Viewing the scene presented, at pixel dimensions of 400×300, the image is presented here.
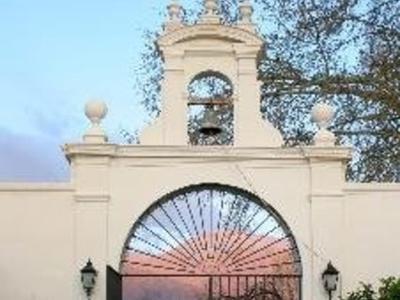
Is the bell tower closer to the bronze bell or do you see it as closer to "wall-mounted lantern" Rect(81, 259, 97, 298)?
the bronze bell

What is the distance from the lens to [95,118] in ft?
47.7

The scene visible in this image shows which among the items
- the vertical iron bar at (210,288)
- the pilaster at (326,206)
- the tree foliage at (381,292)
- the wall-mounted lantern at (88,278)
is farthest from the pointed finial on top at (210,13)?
the tree foliage at (381,292)

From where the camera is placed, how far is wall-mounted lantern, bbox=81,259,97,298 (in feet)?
45.9

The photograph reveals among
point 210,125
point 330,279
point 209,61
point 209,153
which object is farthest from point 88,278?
point 209,61

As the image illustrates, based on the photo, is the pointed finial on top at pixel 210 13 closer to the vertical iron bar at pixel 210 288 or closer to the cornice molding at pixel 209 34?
the cornice molding at pixel 209 34

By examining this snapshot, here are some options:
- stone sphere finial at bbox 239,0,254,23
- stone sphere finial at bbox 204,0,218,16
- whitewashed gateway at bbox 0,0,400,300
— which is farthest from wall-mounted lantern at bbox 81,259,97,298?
stone sphere finial at bbox 239,0,254,23

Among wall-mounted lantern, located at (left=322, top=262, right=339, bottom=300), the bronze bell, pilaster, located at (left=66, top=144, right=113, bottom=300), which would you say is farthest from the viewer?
the bronze bell

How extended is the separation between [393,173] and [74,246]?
23.3 feet

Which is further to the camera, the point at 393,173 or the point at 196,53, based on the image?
the point at 393,173

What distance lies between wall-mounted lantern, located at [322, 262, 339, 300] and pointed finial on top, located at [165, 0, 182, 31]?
3.53 meters

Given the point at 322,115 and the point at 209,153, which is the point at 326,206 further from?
the point at 209,153

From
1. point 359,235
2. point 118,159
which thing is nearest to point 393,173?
point 359,235

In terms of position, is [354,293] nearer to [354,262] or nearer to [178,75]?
[354,262]

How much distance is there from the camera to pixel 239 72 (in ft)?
48.8
